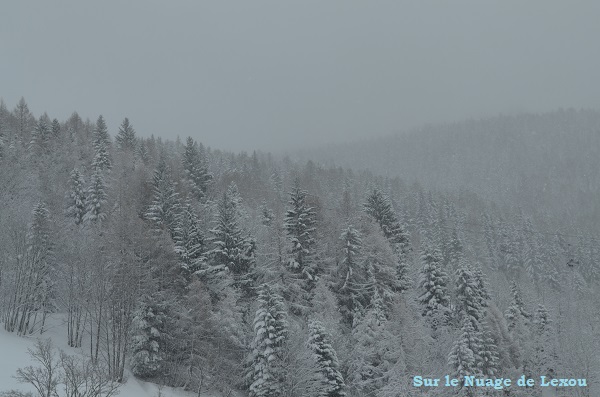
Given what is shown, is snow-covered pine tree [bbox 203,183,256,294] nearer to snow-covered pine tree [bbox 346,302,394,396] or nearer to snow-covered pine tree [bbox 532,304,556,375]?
snow-covered pine tree [bbox 346,302,394,396]

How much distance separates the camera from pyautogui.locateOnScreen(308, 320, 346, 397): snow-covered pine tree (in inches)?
1131

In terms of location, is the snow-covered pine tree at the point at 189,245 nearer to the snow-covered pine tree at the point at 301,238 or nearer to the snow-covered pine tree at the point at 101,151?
the snow-covered pine tree at the point at 301,238

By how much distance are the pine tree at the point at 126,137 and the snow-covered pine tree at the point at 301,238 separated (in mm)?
56975

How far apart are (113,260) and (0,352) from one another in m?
10.4

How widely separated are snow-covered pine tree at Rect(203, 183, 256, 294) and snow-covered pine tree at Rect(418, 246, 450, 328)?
51.9 feet

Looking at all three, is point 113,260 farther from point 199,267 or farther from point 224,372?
point 224,372

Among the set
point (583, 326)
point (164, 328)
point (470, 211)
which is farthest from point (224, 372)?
point (470, 211)

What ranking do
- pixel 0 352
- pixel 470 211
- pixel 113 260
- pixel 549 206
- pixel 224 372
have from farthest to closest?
pixel 549 206, pixel 470 211, pixel 113 260, pixel 224 372, pixel 0 352

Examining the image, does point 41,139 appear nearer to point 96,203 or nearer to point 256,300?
point 96,203

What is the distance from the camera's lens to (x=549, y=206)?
182 meters

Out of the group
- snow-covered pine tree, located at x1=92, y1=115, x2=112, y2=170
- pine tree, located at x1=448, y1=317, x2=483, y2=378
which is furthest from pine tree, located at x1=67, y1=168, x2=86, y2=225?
pine tree, located at x1=448, y1=317, x2=483, y2=378

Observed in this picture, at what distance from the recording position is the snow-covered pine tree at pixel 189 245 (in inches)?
1430

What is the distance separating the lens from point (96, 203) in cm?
4941

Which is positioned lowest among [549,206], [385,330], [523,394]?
[523,394]
